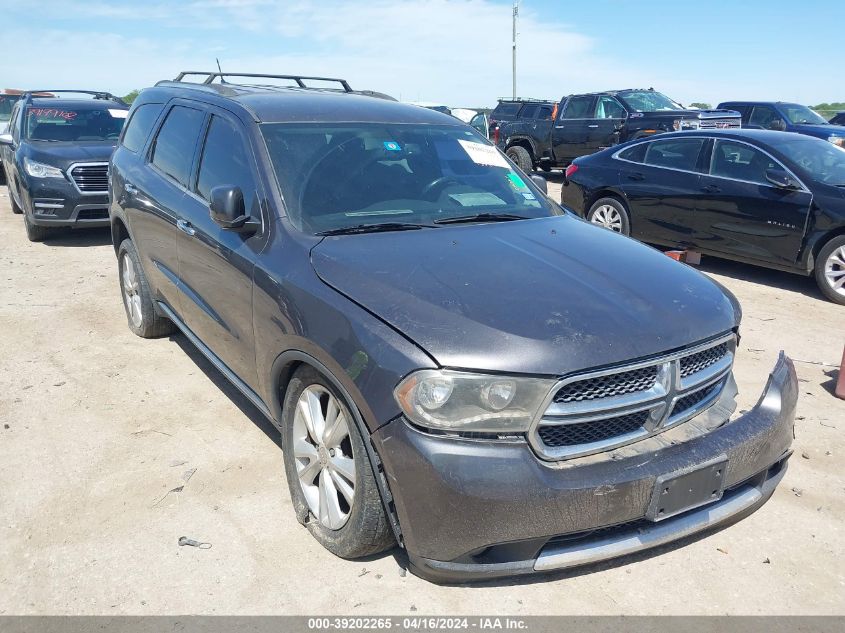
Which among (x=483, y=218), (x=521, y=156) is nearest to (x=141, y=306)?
(x=483, y=218)

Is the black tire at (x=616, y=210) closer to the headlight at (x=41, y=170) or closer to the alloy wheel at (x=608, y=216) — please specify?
the alloy wheel at (x=608, y=216)

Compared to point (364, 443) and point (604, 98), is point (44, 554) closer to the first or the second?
point (364, 443)

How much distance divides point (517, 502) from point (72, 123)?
9845 millimetres

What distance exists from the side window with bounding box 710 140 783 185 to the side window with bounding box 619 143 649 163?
3.00 feet

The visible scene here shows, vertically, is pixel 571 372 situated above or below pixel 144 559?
above

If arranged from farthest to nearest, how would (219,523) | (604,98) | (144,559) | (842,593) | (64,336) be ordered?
(604,98) < (64,336) < (219,523) < (144,559) < (842,593)

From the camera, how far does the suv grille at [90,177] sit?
8953 mm

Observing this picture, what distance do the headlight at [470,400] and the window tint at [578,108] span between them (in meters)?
14.4

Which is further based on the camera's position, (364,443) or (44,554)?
(44,554)

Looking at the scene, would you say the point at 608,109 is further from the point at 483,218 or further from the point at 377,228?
the point at 377,228

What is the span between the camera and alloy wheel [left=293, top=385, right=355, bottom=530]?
2.75 meters

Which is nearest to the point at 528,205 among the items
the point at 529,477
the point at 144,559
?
the point at 529,477

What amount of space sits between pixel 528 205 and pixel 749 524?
6.31 feet

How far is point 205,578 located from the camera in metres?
2.85
